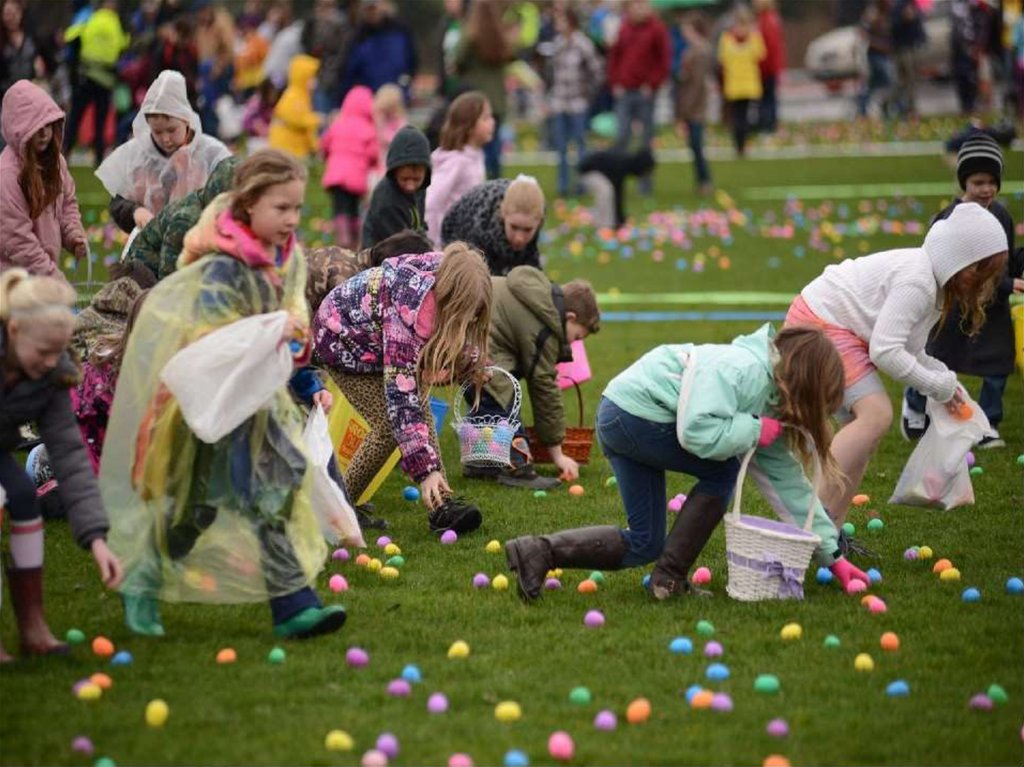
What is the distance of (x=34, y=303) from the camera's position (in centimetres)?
531

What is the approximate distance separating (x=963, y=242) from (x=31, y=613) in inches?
155

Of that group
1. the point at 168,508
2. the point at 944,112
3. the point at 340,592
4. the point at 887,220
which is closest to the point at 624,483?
the point at 340,592

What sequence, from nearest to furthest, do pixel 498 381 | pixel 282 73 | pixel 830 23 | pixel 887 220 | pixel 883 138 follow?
pixel 498 381
pixel 887 220
pixel 282 73
pixel 883 138
pixel 830 23

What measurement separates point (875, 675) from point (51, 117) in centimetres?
475

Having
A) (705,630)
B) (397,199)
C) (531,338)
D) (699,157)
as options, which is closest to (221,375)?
(705,630)

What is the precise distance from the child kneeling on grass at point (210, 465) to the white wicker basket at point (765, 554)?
1.59m

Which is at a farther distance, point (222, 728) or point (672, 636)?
point (672, 636)

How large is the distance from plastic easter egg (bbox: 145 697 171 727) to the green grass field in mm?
45

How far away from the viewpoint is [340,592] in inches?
255

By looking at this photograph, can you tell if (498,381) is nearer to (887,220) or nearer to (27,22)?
(887,220)

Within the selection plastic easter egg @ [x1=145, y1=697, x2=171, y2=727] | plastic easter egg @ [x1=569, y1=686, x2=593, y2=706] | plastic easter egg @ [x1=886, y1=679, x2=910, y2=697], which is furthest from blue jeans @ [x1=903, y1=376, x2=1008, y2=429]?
plastic easter egg @ [x1=145, y1=697, x2=171, y2=727]

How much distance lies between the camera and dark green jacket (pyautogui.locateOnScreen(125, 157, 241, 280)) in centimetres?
A: 749

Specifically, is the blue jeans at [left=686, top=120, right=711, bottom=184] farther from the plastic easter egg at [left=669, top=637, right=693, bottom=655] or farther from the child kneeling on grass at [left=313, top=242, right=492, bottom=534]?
the plastic easter egg at [left=669, top=637, right=693, bottom=655]

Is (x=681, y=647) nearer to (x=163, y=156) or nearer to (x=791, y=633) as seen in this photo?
(x=791, y=633)
